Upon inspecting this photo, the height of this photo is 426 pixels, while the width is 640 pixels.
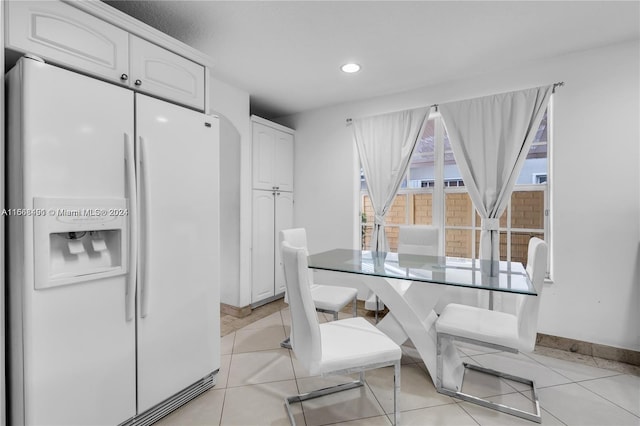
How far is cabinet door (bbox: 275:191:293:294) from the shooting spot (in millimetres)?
4012

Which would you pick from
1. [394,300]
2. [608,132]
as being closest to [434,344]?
[394,300]

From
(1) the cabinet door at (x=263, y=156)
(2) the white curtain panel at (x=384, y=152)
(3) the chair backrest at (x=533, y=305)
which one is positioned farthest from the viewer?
(1) the cabinet door at (x=263, y=156)

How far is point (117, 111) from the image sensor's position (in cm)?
158

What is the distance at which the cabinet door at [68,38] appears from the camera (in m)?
1.34

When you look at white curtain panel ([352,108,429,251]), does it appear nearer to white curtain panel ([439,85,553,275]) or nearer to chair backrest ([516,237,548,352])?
white curtain panel ([439,85,553,275])

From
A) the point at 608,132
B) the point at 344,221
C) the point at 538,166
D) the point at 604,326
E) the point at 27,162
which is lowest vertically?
the point at 604,326

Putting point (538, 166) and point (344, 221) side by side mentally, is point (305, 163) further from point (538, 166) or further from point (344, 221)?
point (538, 166)

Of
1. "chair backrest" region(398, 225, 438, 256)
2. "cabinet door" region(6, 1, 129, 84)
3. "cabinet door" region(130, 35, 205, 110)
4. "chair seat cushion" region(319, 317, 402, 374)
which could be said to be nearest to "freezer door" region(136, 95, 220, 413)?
"cabinet door" region(130, 35, 205, 110)

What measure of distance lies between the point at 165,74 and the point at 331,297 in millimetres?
2040

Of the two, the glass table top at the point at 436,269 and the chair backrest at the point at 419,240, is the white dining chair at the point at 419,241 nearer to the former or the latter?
the chair backrest at the point at 419,240

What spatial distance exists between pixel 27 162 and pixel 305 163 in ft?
10.2

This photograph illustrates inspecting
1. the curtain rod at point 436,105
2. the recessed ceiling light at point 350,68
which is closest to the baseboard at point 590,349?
the curtain rod at point 436,105

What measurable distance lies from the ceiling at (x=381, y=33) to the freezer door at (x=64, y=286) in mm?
958

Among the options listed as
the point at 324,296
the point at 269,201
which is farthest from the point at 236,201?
the point at 324,296
